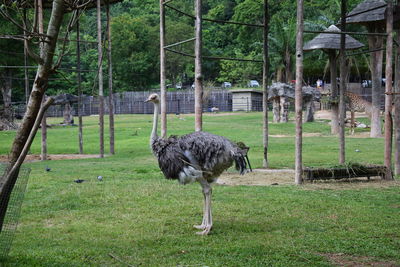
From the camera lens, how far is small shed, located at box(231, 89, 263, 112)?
45812mm

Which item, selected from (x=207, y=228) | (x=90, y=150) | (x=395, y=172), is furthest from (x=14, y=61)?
(x=207, y=228)

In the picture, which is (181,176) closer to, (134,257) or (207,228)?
(207,228)

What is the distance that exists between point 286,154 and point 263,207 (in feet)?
28.9

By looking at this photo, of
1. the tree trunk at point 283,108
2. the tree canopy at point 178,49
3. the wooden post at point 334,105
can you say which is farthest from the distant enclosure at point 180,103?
the wooden post at point 334,105

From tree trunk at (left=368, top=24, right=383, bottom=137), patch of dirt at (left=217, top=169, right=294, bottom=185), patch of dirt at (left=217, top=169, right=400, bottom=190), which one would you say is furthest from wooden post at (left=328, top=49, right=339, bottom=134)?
patch of dirt at (left=217, top=169, right=400, bottom=190)

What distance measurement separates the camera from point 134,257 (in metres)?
5.64

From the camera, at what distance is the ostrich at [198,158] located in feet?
22.4

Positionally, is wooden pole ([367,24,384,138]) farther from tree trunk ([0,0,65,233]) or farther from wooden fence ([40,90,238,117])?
wooden fence ([40,90,238,117])

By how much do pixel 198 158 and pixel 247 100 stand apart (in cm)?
3914

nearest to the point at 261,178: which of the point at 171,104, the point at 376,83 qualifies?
the point at 376,83

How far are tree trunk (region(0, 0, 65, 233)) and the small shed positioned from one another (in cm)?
4049

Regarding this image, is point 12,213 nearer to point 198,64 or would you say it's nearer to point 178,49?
point 198,64

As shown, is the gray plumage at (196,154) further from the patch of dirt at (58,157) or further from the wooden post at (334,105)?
the wooden post at (334,105)

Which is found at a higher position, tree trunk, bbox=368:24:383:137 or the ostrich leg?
tree trunk, bbox=368:24:383:137
